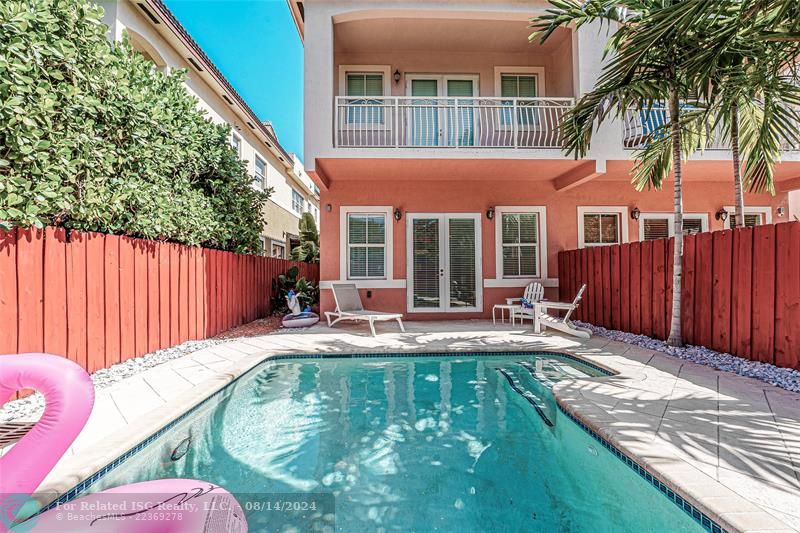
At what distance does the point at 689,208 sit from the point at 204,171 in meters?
11.4

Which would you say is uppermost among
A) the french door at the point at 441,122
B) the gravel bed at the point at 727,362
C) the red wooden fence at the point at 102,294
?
the french door at the point at 441,122

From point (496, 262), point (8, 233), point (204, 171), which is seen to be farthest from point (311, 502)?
point (496, 262)

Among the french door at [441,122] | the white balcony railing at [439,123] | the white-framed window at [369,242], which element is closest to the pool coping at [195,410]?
the white-framed window at [369,242]

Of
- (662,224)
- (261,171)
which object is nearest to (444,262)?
(662,224)

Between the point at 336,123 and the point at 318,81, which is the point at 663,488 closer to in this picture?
the point at 336,123

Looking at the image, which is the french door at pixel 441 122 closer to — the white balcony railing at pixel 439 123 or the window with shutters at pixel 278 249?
the white balcony railing at pixel 439 123

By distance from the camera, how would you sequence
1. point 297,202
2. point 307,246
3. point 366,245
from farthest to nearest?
1. point 297,202
2. point 307,246
3. point 366,245

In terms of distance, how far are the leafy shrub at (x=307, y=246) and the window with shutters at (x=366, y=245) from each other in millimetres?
5191

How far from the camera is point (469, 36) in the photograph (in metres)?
8.87

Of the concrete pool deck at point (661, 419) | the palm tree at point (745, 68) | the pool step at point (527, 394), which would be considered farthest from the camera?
the palm tree at point (745, 68)

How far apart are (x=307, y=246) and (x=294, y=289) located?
203 inches

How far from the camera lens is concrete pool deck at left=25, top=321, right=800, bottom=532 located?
83.3 inches

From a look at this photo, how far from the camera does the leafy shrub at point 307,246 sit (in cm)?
1439

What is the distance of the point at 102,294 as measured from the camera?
4551mm
